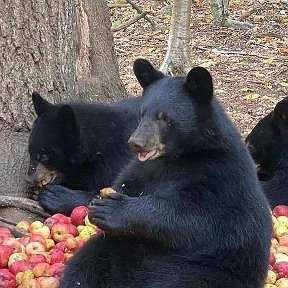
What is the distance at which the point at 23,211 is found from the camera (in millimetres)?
5430

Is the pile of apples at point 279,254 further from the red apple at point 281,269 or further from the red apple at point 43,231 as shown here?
the red apple at point 43,231

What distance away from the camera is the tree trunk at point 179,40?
33.0ft

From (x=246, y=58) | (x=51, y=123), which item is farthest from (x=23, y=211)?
(x=246, y=58)

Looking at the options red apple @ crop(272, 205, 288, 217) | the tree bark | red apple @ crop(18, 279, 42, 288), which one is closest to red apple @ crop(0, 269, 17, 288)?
red apple @ crop(18, 279, 42, 288)

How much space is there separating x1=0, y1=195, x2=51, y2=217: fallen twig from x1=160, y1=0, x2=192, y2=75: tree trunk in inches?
200

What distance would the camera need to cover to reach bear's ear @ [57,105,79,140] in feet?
17.4

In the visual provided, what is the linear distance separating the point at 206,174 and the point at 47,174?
1.98 meters

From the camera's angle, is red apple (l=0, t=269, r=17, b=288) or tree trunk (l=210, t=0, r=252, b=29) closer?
red apple (l=0, t=269, r=17, b=288)

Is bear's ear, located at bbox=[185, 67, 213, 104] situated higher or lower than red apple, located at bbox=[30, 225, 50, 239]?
higher

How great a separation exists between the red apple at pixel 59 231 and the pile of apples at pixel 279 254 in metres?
1.32

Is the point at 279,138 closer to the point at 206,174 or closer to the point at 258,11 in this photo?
the point at 206,174

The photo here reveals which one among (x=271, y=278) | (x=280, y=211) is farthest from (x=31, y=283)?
(x=280, y=211)

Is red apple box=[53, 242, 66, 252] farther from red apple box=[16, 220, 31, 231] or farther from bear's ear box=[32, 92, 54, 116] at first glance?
bear's ear box=[32, 92, 54, 116]

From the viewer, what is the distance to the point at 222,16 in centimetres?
1481
